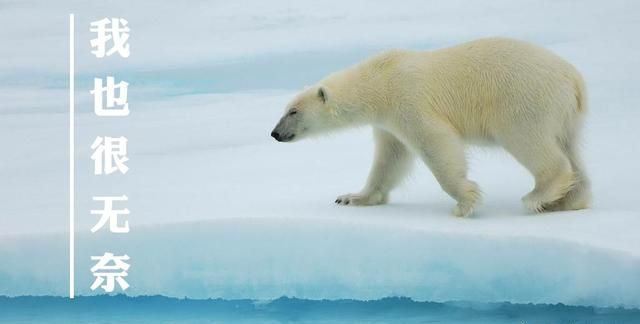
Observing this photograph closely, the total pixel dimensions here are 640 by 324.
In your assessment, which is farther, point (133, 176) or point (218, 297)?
point (133, 176)

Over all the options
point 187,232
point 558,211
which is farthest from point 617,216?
point 187,232

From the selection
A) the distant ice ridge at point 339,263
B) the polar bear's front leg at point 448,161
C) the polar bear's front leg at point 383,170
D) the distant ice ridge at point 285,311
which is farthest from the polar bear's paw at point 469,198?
the distant ice ridge at point 285,311

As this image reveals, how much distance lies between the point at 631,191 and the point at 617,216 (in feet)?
2.58

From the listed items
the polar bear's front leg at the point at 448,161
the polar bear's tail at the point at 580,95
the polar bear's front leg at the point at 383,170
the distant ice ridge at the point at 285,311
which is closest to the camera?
the distant ice ridge at the point at 285,311

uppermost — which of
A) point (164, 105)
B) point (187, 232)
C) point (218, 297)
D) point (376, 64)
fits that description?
point (164, 105)

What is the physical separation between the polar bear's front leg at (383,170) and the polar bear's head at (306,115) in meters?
0.42

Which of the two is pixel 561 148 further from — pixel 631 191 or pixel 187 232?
pixel 187 232

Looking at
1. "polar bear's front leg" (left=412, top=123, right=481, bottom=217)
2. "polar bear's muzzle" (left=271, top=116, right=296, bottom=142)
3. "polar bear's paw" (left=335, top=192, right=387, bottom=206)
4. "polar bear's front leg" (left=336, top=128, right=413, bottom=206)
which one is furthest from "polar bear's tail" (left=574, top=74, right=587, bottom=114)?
"polar bear's muzzle" (left=271, top=116, right=296, bottom=142)

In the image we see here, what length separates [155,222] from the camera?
18.8 feet

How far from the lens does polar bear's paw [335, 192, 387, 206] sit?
620 cm

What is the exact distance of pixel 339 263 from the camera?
209 inches

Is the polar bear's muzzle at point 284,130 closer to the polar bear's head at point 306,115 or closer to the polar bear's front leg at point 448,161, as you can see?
the polar bear's head at point 306,115

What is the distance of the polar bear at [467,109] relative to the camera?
566cm

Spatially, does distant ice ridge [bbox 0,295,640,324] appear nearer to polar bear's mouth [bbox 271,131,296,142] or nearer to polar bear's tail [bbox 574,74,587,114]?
polar bear's mouth [bbox 271,131,296,142]
